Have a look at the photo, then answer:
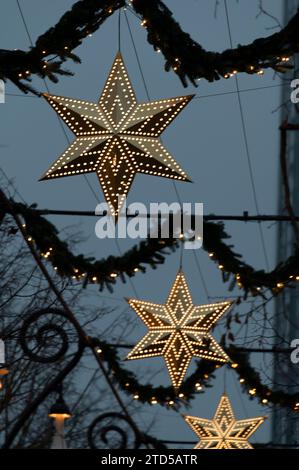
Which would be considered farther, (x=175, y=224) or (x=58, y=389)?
(x=58, y=389)

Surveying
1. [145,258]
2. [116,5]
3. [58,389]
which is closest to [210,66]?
[116,5]

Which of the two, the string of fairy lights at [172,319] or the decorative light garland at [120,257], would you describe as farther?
the decorative light garland at [120,257]

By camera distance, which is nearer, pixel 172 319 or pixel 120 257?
pixel 120 257

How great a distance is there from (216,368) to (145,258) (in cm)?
181

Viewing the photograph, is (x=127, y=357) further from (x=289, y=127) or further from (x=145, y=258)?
(x=289, y=127)

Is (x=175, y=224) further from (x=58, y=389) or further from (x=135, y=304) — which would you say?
(x=58, y=389)

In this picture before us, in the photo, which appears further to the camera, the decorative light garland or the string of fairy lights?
the decorative light garland

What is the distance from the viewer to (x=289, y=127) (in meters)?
7.20
